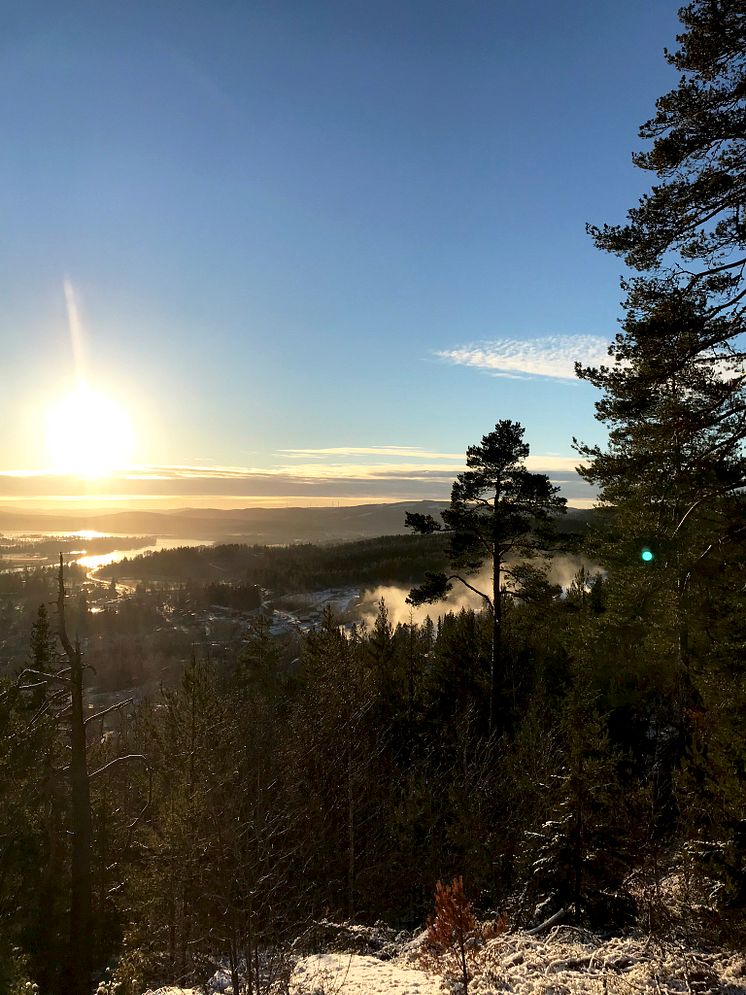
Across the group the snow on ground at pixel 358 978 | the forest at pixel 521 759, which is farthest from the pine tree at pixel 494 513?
the snow on ground at pixel 358 978

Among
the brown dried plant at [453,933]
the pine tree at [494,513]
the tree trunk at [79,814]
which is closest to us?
the brown dried plant at [453,933]

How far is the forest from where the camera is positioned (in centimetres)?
848

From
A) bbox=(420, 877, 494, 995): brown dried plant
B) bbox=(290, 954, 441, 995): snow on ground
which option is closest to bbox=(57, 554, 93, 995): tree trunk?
bbox=(290, 954, 441, 995): snow on ground

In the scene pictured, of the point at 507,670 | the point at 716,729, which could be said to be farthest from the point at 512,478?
the point at 507,670

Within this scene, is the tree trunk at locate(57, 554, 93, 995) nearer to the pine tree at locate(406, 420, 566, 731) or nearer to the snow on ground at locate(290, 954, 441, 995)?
the snow on ground at locate(290, 954, 441, 995)

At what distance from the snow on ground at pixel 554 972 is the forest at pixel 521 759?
1.86ft

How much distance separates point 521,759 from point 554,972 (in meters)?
11.3

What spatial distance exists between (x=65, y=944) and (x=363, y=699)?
1389 centimetres

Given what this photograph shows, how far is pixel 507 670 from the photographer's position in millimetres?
37531

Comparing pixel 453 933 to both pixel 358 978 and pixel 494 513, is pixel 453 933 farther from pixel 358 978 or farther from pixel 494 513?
pixel 494 513

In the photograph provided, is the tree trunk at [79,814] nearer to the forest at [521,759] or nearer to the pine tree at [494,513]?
the forest at [521,759]

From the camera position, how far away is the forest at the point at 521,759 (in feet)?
27.8

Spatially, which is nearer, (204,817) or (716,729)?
(716,729)

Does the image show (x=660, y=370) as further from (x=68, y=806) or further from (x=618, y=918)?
(x=68, y=806)
